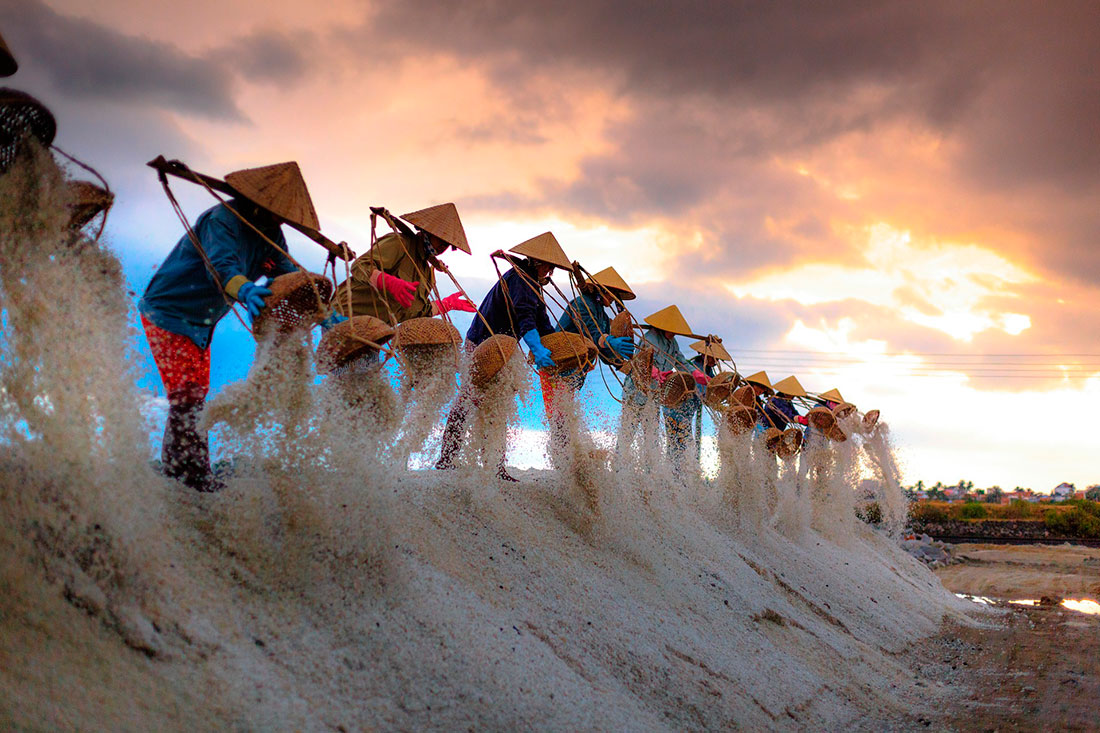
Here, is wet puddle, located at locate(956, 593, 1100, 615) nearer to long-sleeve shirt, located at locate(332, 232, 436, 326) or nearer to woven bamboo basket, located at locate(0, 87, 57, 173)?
long-sleeve shirt, located at locate(332, 232, 436, 326)

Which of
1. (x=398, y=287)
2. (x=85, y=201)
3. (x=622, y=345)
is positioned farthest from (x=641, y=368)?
(x=85, y=201)

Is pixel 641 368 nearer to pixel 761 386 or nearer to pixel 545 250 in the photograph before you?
pixel 545 250

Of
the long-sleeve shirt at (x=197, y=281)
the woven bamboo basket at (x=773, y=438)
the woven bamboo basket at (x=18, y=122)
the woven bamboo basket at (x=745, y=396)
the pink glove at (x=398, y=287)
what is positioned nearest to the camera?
the woven bamboo basket at (x=18, y=122)

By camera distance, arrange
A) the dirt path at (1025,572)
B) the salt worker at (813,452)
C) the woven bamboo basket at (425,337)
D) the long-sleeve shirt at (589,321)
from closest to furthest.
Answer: the woven bamboo basket at (425,337), the long-sleeve shirt at (589,321), the salt worker at (813,452), the dirt path at (1025,572)

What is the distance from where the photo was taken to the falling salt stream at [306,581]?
1.97 m

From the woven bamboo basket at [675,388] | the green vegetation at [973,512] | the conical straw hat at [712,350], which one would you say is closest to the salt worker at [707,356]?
the conical straw hat at [712,350]

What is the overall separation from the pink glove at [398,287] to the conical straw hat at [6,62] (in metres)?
1.64

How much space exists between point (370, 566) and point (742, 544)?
393cm

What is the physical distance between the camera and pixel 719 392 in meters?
6.93

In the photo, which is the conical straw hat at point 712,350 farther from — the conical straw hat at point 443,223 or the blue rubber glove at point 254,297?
the blue rubber glove at point 254,297

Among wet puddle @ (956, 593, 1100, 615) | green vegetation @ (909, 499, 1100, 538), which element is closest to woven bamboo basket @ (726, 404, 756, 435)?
wet puddle @ (956, 593, 1100, 615)

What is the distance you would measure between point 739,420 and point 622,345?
2109 mm

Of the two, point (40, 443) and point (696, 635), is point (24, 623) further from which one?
point (696, 635)

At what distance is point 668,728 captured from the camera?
2.68 meters
